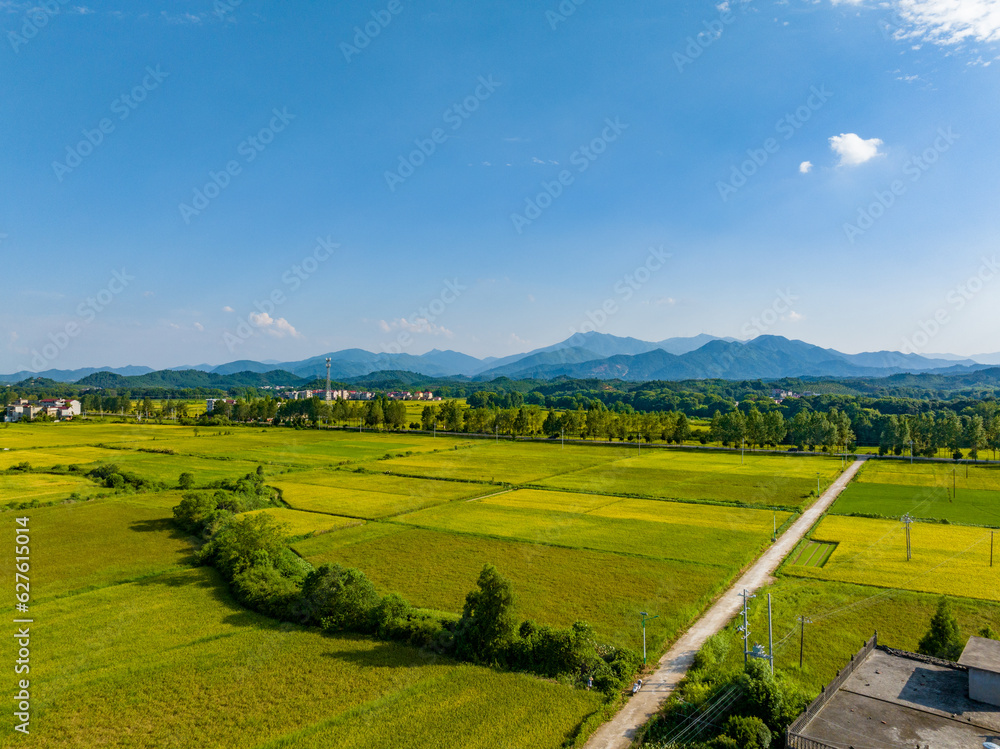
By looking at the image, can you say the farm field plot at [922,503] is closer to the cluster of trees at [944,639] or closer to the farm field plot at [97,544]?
the cluster of trees at [944,639]

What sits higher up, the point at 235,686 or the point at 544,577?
the point at 235,686

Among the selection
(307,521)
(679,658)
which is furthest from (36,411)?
(679,658)

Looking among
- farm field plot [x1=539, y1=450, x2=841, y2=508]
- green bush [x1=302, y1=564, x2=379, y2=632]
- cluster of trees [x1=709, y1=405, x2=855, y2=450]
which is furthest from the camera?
cluster of trees [x1=709, y1=405, x2=855, y2=450]

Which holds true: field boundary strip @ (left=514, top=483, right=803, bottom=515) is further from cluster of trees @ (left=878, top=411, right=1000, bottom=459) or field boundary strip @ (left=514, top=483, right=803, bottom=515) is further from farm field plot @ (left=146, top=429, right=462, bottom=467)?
cluster of trees @ (left=878, top=411, right=1000, bottom=459)

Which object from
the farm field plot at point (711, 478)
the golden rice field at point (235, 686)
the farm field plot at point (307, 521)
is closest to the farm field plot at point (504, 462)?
the farm field plot at point (711, 478)

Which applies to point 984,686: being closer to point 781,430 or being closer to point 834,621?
point 834,621

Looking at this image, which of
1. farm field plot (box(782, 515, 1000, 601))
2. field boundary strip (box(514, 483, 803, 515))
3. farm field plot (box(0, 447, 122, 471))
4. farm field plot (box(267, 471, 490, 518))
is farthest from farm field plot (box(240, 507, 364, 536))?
farm field plot (box(0, 447, 122, 471))

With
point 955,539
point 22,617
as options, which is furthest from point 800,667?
point 22,617
